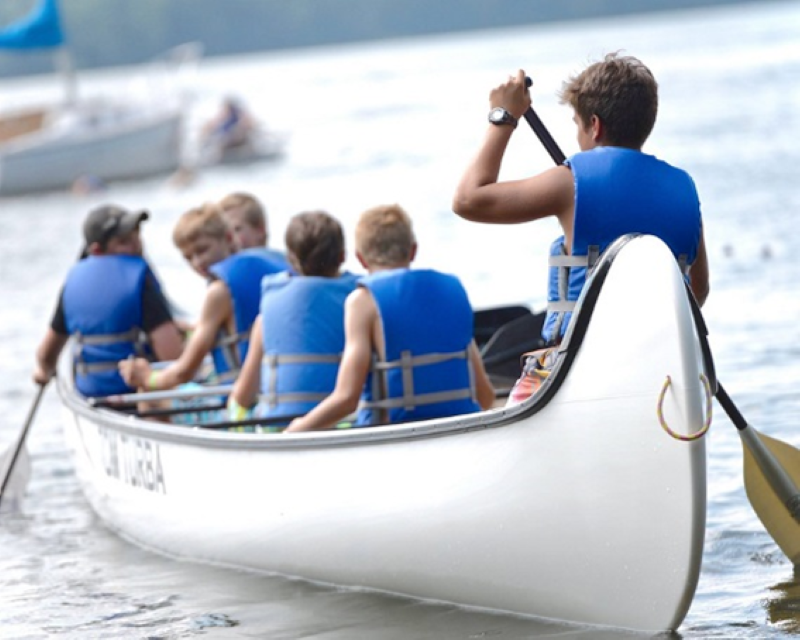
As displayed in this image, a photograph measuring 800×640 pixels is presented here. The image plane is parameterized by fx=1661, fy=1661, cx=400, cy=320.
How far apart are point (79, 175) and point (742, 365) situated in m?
23.0

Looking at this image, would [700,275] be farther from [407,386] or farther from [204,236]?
[204,236]

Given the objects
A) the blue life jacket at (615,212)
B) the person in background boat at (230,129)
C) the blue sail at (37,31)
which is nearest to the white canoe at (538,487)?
the blue life jacket at (615,212)

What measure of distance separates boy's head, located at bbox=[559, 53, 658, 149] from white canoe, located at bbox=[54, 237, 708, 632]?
0.33 m

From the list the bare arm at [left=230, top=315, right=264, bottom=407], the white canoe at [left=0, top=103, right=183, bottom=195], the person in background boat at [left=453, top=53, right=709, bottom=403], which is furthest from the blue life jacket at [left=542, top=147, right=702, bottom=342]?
the white canoe at [left=0, top=103, right=183, bottom=195]

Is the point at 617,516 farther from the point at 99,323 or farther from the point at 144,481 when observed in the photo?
the point at 99,323

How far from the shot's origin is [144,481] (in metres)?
7.05

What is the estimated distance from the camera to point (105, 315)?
7668 millimetres

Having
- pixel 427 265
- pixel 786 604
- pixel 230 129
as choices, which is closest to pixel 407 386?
pixel 786 604

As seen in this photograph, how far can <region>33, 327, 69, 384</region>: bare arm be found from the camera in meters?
7.98

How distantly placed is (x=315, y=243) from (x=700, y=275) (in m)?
1.68

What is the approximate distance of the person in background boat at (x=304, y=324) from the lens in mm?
6359

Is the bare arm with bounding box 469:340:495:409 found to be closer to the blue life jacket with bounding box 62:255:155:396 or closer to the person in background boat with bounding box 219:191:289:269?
the person in background boat with bounding box 219:191:289:269

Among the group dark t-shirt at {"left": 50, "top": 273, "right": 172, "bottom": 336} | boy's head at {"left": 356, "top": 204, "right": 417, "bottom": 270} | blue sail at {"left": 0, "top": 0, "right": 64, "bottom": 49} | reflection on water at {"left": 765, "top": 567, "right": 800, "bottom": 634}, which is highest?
blue sail at {"left": 0, "top": 0, "right": 64, "bottom": 49}

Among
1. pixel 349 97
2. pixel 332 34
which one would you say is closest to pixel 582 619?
pixel 349 97
